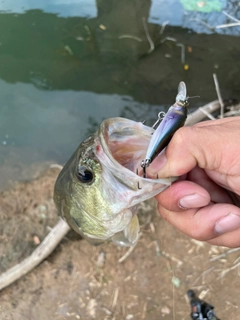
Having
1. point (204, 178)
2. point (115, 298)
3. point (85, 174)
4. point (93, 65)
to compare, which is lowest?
point (115, 298)

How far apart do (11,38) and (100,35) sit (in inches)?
41.1

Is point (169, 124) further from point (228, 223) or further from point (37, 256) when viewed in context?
point (37, 256)

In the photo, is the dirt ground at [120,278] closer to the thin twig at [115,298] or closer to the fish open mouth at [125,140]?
the thin twig at [115,298]

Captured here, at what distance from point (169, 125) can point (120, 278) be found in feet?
7.11

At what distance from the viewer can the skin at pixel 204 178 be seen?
139 centimetres

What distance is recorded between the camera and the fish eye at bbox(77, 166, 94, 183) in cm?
154

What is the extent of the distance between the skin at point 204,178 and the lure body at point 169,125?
0.19 feet

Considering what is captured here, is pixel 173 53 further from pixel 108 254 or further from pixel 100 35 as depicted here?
pixel 108 254

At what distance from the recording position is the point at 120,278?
315 centimetres

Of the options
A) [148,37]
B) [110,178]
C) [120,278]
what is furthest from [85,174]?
[148,37]

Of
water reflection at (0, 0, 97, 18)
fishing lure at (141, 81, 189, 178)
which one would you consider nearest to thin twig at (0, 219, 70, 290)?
fishing lure at (141, 81, 189, 178)

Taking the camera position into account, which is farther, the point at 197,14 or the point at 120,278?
the point at 197,14

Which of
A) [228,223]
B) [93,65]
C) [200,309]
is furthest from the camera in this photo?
[93,65]

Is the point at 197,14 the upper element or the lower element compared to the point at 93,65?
upper
